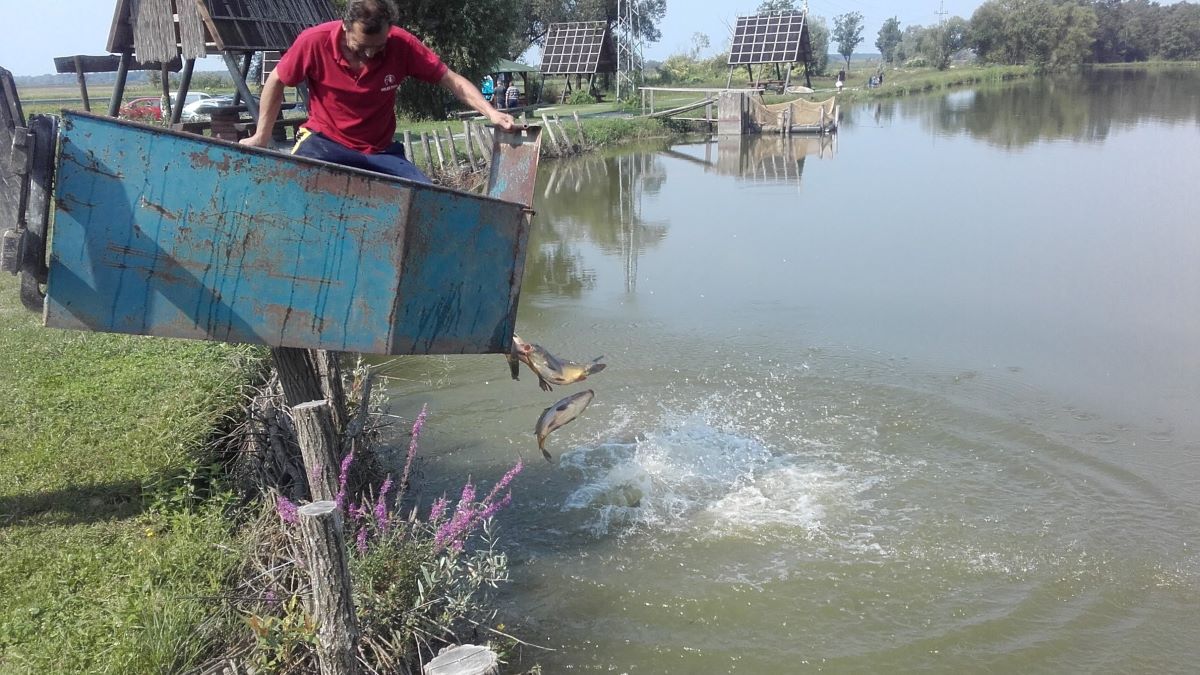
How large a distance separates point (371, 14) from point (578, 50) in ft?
133

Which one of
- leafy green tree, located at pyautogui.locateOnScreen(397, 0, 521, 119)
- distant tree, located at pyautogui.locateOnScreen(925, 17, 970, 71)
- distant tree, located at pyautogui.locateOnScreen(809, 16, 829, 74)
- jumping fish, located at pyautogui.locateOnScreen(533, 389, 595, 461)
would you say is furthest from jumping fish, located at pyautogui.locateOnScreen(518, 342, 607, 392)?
distant tree, located at pyautogui.locateOnScreen(925, 17, 970, 71)

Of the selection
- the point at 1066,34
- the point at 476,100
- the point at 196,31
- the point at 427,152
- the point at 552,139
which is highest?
the point at 1066,34

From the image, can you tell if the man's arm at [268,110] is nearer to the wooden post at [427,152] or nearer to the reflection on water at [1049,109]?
the wooden post at [427,152]

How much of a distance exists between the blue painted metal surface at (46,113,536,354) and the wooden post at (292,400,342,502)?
31 centimetres

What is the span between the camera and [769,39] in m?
42.8

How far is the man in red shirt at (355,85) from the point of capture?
4.64 metres

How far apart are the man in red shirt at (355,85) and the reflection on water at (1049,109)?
25.0 metres

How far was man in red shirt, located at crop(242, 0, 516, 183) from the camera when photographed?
4637mm

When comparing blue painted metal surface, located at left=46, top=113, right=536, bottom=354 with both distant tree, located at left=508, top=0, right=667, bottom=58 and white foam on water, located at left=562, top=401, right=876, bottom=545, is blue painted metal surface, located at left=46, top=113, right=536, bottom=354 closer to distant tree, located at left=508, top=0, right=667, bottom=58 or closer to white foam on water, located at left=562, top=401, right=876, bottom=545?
white foam on water, located at left=562, top=401, right=876, bottom=545

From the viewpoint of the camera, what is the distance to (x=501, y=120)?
4727 mm

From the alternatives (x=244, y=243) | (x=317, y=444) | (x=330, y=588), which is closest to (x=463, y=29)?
(x=244, y=243)

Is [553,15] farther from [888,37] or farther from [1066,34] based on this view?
[888,37]

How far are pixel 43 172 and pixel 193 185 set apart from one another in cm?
60

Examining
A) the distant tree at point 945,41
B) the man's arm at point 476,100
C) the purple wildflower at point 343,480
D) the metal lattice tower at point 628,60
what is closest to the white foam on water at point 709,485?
the purple wildflower at point 343,480
